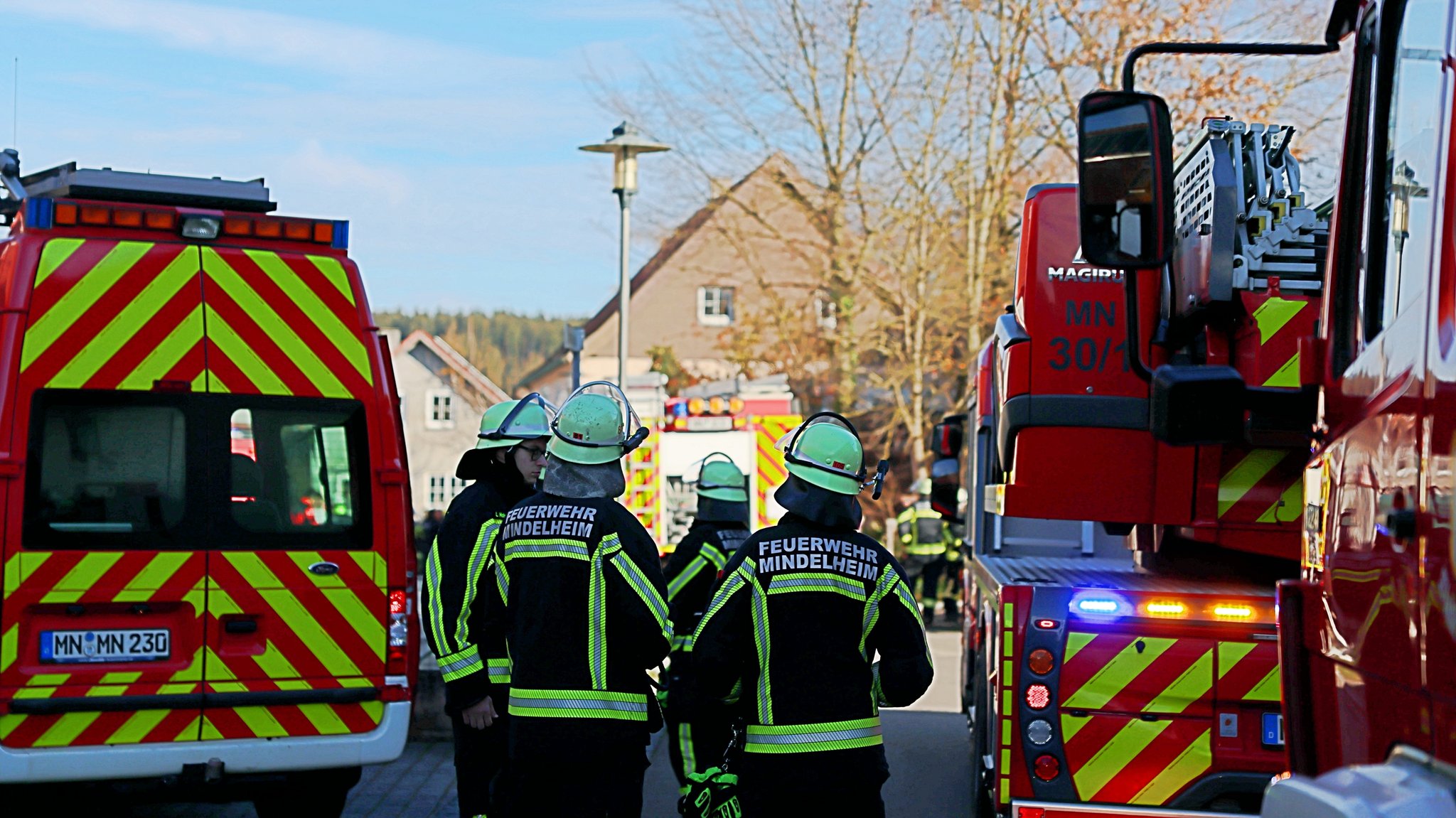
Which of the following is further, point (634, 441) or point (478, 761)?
point (478, 761)

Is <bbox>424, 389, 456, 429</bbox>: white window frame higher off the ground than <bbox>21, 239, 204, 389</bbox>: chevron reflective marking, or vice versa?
<bbox>21, 239, 204, 389</bbox>: chevron reflective marking

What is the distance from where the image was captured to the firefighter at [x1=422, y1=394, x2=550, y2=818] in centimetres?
572

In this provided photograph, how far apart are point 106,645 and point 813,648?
3.05m

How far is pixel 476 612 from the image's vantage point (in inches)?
227

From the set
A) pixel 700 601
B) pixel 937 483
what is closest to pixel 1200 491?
pixel 700 601

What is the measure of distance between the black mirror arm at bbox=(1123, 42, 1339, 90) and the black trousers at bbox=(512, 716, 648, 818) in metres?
2.37

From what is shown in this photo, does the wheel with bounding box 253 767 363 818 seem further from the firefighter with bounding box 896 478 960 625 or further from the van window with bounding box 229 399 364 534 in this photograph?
the firefighter with bounding box 896 478 960 625

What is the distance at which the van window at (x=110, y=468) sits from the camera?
6.11 meters

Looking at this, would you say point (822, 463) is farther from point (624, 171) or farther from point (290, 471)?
point (624, 171)

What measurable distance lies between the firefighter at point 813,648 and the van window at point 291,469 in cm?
249

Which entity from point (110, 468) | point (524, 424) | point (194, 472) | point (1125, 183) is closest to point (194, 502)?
point (194, 472)

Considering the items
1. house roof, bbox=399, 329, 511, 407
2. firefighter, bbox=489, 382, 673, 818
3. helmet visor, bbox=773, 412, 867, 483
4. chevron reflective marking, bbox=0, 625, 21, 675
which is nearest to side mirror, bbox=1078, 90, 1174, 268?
helmet visor, bbox=773, 412, 867, 483

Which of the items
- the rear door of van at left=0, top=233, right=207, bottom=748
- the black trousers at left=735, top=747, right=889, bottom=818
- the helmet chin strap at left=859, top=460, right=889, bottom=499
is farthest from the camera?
the rear door of van at left=0, top=233, right=207, bottom=748

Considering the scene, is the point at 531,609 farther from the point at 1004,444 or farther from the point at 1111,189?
the point at 1111,189
